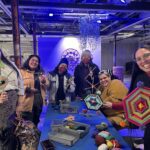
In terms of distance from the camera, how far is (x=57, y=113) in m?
3.00

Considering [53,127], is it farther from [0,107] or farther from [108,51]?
[108,51]

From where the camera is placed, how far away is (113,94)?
119 inches

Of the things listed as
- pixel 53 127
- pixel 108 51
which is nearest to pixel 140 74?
pixel 53 127

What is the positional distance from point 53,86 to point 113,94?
1.16m

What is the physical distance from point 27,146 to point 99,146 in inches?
21.9

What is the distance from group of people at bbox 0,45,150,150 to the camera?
171 centimetres

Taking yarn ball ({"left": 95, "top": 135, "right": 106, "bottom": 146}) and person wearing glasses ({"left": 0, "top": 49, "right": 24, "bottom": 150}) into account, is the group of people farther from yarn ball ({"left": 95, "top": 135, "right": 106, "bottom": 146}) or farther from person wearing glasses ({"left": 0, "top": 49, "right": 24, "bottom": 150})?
yarn ball ({"left": 95, "top": 135, "right": 106, "bottom": 146})

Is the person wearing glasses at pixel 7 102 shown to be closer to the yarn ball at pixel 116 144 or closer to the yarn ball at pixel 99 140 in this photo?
the yarn ball at pixel 99 140

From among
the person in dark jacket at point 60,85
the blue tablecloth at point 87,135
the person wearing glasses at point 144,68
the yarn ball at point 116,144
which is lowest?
the blue tablecloth at point 87,135

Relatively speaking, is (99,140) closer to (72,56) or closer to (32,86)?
(32,86)

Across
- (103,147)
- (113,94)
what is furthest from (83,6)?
(103,147)

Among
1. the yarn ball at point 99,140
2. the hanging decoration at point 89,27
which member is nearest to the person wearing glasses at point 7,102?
the yarn ball at point 99,140

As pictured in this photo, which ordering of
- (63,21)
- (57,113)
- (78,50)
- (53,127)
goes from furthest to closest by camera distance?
1. (78,50)
2. (63,21)
3. (57,113)
4. (53,127)

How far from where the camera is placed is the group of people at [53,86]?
5.63 ft
